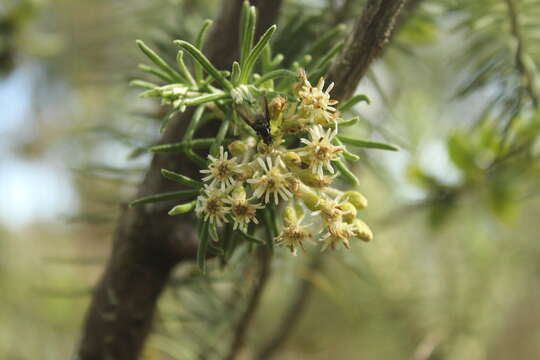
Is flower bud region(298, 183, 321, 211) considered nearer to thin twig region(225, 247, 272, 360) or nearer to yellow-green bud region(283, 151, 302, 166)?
yellow-green bud region(283, 151, 302, 166)

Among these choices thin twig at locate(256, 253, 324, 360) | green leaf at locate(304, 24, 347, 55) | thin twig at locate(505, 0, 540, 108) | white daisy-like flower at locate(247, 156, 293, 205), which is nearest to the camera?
white daisy-like flower at locate(247, 156, 293, 205)

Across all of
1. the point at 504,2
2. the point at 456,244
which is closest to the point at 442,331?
the point at 456,244

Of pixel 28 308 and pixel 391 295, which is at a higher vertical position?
pixel 391 295

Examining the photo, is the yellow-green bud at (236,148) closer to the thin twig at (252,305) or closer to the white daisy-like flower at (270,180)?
the white daisy-like flower at (270,180)

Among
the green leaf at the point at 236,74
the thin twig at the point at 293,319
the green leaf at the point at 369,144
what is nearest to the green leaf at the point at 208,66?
the green leaf at the point at 236,74

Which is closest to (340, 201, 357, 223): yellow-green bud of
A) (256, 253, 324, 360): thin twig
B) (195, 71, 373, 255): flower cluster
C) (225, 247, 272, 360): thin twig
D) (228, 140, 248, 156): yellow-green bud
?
(195, 71, 373, 255): flower cluster

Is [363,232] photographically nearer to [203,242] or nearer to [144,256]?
[203,242]

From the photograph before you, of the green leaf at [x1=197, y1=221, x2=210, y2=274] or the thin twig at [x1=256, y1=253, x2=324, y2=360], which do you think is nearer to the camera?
the green leaf at [x1=197, y1=221, x2=210, y2=274]

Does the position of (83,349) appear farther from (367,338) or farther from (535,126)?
(367,338)
